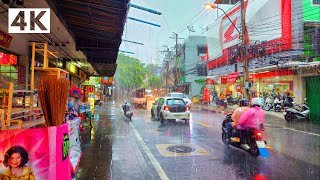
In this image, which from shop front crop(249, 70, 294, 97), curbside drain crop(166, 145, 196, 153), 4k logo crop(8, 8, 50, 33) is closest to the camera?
4k logo crop(8, 8, 50, 33)

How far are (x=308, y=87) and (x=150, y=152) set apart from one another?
14.0 metres

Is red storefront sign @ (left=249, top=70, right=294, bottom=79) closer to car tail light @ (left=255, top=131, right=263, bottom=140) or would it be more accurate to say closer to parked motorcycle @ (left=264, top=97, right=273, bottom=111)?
parked motorcycle @ (left=264, top=97, right=273, bottom=111)

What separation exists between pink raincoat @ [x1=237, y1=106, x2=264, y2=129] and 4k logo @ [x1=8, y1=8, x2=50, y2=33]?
5205mm

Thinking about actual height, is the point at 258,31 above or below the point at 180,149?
above

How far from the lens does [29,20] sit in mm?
5082

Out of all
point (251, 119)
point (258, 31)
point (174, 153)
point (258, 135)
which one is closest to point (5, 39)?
point (174, 153)

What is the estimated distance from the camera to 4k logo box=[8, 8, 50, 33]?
5.02 meters

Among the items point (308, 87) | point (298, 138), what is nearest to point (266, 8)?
point (308, 87)

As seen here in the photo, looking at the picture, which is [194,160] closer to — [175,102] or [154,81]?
[175,102]

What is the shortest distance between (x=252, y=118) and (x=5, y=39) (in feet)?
23.0

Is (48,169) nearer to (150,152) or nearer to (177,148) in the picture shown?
(150,152)

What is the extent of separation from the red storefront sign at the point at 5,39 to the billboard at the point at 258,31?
14.2m

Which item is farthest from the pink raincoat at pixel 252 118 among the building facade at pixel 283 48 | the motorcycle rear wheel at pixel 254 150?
the building facade at pixel 283 48

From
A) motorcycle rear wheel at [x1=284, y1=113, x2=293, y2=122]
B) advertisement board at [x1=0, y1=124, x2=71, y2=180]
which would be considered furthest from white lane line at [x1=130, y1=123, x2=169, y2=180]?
motorcycle rear wheel at [x1=284, y1=113, x2=293, y2=122]
